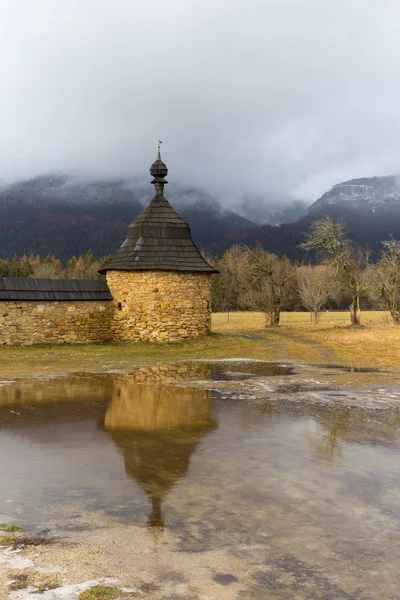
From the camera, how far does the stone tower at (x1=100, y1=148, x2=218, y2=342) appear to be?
82.1 ft

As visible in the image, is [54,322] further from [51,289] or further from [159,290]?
[159,290]

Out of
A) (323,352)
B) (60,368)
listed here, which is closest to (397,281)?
(323,352)

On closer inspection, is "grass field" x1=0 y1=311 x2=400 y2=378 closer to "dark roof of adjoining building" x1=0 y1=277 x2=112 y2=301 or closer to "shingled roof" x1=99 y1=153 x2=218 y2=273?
"dark roof of adjoining building" x1=0 y1=277 x2=112 y2=301

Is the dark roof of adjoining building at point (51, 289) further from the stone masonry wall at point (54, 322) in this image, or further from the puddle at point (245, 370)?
the puddle at point (245, 370)

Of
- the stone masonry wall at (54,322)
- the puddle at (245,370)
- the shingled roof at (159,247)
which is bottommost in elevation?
the puddle at (245,370)

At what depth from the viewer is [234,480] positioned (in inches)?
265

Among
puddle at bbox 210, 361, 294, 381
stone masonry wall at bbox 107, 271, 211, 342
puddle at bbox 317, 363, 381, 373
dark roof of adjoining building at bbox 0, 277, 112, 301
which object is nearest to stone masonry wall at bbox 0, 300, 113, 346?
dark roof of adjoining building at bbox 0, 277, 112, 301

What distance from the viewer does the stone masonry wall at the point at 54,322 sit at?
76.8 feet

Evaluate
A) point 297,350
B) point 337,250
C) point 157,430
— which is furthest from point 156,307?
point 337,250

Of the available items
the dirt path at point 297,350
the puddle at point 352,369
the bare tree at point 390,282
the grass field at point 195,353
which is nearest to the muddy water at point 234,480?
the puddle at point 352,369

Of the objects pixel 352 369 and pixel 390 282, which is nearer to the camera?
pixel 352 369

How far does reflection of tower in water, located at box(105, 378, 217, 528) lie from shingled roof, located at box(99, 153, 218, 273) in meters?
12.0

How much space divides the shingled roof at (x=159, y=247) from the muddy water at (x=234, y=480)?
13.9 metres

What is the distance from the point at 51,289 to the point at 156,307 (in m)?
4.94
